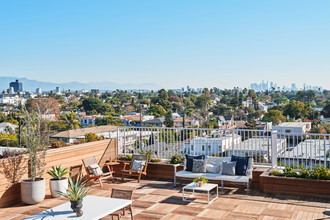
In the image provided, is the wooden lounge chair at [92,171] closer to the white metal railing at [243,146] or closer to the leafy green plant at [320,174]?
the white metal railing at [243,146]

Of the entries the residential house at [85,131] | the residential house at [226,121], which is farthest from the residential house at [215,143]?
the residential house at [226,121]

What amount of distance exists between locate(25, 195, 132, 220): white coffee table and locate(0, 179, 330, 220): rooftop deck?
1.16m

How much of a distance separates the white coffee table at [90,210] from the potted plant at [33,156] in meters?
2.24

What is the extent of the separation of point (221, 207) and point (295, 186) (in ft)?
5.70

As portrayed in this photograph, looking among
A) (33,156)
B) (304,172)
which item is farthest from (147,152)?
(304,172)

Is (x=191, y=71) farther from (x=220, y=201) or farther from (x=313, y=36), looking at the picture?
(x=220, y=201)

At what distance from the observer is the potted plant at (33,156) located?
6.94 meters

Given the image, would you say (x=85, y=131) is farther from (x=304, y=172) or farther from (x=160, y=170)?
(x=304, y=172)

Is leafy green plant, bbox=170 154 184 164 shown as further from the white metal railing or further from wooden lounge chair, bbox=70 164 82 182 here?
wooden lounge chair, bbox=70 164 82 182

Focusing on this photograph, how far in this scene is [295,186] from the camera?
7.21 metres

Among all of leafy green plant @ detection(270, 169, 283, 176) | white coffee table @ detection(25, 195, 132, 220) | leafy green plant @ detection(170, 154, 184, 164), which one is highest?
leafy green plant @ detection(170, 154, 184, 164)

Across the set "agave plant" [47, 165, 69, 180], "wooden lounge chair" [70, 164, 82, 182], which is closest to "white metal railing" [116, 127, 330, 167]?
"wooden lounge chair" [70, 164, 82, 182]

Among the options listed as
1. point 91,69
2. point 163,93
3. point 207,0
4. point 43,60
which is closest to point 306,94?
point 163,93

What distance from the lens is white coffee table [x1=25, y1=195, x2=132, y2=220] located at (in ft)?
14.5
